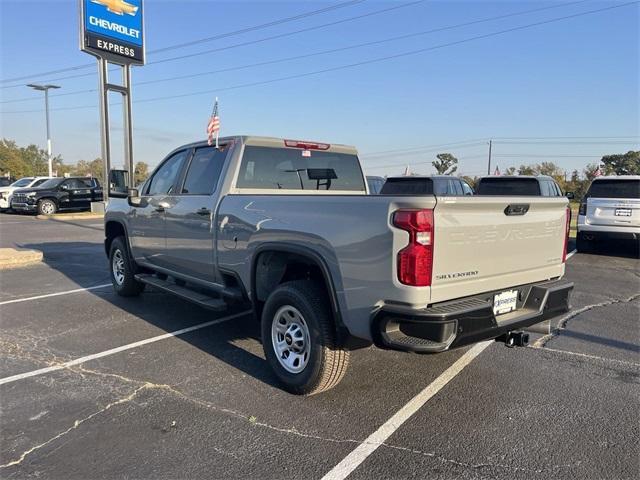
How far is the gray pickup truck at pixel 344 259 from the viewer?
10.2 ft

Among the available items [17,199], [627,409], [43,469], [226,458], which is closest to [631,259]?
[627,409]

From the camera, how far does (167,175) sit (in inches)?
237

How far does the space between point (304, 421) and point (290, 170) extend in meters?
2.74

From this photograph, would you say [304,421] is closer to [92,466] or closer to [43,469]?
[92,466]

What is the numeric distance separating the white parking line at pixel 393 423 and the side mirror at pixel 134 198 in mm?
4184

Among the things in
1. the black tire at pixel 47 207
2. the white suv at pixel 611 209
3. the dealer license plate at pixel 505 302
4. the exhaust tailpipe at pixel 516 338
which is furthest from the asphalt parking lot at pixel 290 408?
the black tire at pixel 47 207

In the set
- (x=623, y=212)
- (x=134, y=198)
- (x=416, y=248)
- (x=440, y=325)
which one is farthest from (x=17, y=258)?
(x=623, y=212)

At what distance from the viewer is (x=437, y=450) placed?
3.08m

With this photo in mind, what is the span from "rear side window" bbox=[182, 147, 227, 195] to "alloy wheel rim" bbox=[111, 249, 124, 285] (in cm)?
211

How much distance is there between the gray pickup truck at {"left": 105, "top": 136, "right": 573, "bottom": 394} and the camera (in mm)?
3123

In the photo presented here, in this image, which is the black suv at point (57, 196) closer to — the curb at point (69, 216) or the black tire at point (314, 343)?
the curb at point (69, 216)

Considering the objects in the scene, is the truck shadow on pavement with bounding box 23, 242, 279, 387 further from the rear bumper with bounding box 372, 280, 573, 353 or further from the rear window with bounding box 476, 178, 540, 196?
the rear window with bounding box 476, 178, 540, 196

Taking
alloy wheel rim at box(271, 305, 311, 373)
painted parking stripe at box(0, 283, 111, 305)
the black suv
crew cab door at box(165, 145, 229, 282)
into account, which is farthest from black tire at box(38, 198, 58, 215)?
alloy wheel rim at box(271, 305, 311, 373)

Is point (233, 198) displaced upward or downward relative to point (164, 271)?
upward
